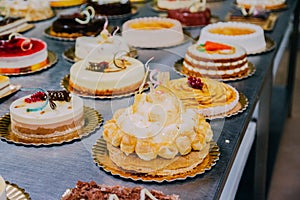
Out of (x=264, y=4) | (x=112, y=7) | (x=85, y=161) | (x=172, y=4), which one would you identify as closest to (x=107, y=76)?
(x=85, y=161)

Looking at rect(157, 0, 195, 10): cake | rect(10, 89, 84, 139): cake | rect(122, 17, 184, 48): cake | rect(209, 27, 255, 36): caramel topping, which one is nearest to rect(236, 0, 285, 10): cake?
rect(157, 0, 195, 10): cake

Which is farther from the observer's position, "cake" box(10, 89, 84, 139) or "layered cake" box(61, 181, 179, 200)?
"cake" box(10, 89, 84, 139)

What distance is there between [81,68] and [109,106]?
299 mm

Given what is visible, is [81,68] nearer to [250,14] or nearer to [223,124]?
[223,124]

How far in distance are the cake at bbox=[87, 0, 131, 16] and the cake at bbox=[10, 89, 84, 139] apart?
1.66 meters

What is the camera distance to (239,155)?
2.01m

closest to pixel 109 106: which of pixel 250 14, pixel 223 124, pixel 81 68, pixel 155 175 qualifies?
pixel 81 68

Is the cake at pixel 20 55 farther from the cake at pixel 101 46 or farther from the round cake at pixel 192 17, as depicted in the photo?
the round cake at pixel 192 17

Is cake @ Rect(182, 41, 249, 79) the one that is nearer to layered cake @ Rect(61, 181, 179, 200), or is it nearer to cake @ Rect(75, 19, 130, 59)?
cake @ Rect(75, 19, 130, 59)

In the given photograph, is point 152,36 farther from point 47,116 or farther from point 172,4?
point 47,116

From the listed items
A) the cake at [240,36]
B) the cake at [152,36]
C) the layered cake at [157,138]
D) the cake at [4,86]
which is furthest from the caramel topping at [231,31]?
the layered cake at [157,138]

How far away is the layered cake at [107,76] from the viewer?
7.21ft

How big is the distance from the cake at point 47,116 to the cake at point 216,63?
0.66 meters

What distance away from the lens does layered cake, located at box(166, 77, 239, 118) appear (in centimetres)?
193
